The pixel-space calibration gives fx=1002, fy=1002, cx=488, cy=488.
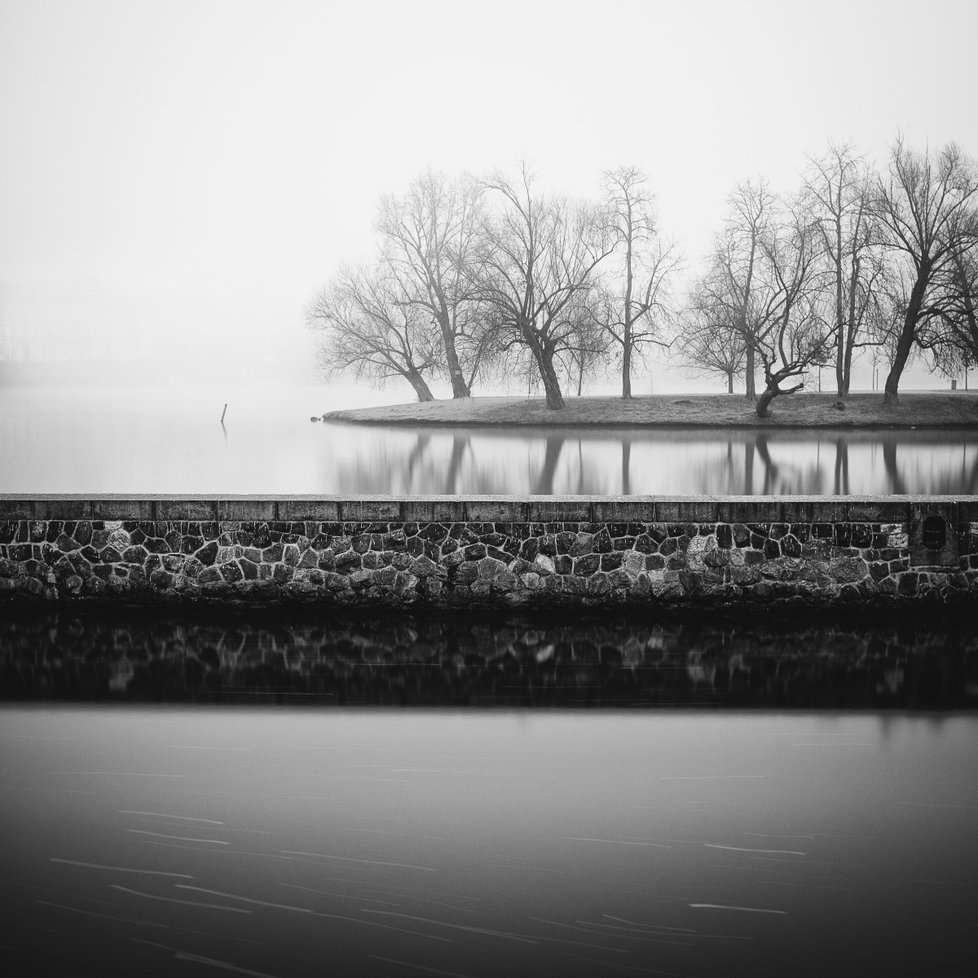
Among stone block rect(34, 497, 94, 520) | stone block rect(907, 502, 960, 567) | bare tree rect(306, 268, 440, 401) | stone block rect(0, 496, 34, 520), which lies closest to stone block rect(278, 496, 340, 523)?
stone block rect(34, 497, 94, 520)

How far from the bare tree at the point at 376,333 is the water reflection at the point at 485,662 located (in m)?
36.6

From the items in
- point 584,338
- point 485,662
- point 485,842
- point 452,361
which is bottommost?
point 485,842

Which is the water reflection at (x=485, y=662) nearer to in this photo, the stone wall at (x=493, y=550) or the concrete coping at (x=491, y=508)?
the stone wall at (x=493, y=550)

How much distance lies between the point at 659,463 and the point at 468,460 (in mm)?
3921

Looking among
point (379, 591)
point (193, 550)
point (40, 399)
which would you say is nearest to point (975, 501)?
point (379, 591)

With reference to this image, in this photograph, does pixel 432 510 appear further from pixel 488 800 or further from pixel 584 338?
pixel 584 338

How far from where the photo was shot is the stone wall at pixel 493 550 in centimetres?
827

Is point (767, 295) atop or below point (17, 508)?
atop

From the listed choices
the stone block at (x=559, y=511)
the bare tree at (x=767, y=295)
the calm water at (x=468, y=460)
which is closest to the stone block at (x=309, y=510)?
the stone block at (x=559, y=511)

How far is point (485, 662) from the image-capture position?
7.25m

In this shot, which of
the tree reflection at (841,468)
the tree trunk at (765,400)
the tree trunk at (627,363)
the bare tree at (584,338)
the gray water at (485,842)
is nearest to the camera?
the gray water at (485,842)

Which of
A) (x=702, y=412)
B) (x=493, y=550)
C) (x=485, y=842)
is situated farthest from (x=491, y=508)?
(x=702, y=412)

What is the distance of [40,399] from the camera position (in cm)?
5222

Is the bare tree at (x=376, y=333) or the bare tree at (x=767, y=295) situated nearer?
the bare tree at (x=767, y=295)
